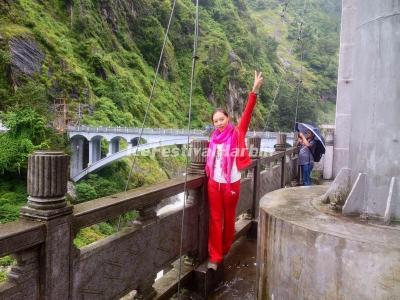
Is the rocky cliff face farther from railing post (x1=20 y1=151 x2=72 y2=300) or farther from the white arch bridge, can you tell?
railing post (x1=20 y1=151 x2=72 y2=300)

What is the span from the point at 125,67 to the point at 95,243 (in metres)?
43.5

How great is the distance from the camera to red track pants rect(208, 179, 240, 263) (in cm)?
350

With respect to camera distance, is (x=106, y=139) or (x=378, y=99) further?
(x=106, y=139)

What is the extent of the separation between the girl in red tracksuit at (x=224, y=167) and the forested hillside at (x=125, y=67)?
7.88 meters

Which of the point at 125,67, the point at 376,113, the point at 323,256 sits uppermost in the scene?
the point at 125,67

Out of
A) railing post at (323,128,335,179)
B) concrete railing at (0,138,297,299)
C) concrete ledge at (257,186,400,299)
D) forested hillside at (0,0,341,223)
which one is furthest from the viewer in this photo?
forested hillside at (0,0,341,223)

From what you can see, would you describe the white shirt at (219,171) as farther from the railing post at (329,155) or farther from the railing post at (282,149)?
the railing post at (329,155)

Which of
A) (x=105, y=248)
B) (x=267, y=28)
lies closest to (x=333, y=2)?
(x=105, y=248)

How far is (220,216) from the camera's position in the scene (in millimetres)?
3561

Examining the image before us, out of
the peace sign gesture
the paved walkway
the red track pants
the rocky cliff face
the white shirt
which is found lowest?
the paved walkway

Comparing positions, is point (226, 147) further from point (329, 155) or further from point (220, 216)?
point (329, 155)

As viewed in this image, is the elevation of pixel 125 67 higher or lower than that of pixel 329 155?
higher

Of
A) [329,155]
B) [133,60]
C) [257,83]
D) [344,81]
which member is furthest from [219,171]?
[133,60]

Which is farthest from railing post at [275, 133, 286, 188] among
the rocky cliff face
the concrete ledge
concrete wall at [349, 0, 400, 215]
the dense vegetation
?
the rocky cliff face
